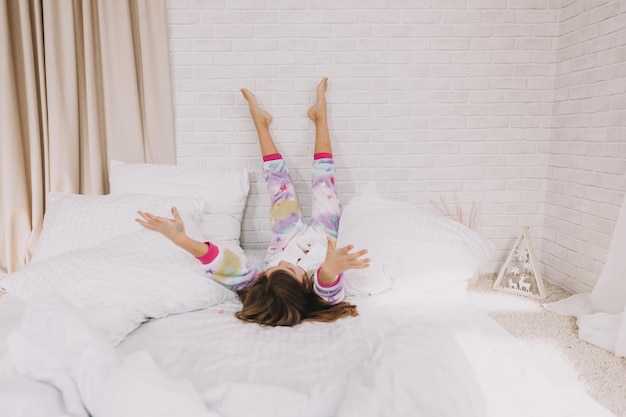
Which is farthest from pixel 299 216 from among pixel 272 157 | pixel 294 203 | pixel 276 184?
pixel 272 157

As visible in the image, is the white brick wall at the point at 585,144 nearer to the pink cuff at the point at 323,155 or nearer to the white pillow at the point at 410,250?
the white pillow at the point at 410,250

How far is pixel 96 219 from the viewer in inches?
74.0

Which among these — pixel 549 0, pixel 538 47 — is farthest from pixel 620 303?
pixel 549 0

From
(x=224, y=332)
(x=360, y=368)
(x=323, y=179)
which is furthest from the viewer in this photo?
(x=323, y=179)

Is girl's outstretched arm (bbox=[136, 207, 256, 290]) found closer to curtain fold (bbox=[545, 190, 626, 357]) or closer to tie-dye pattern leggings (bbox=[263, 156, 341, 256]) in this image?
tie-dye pattern leggings (bbox=[263, 156, 341, 256])

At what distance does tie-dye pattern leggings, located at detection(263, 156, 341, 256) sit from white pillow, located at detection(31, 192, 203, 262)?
0.45 meters

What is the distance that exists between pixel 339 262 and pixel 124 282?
71 centimetres

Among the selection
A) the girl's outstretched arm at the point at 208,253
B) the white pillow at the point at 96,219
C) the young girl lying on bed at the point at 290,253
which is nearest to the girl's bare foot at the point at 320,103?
the young girl lying on bed at the point at 290,253

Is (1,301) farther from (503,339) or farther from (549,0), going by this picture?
(549,0)

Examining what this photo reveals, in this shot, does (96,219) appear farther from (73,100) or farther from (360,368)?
(360,368)

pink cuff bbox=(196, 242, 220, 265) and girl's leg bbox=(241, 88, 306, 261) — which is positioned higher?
girl's leg bbox=(241, 88, 306, 261)

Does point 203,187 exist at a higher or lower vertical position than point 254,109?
lower

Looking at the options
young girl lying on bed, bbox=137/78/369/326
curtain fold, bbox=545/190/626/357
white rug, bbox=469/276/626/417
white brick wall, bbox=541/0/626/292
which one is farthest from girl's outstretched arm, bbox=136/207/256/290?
white brick wall, bbox=541/0/626/292

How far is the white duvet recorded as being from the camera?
833 mm
